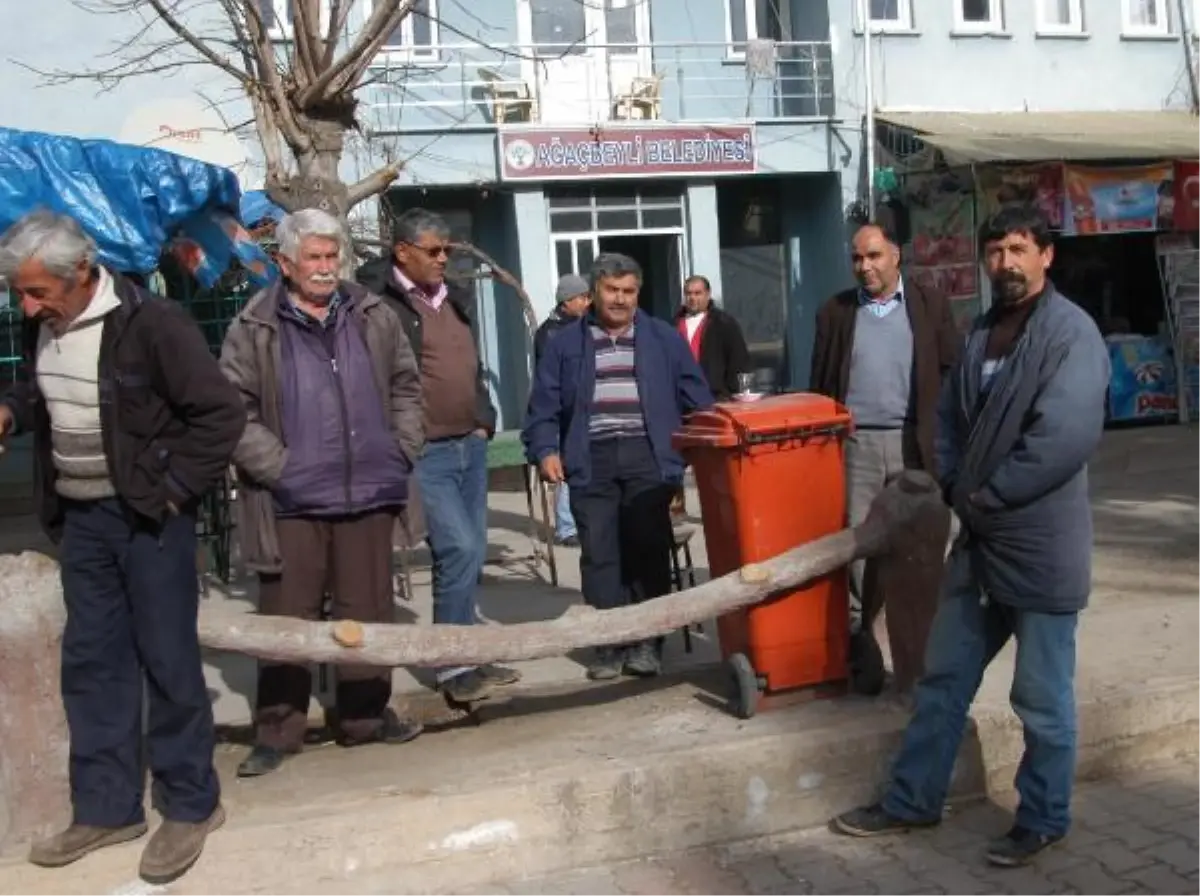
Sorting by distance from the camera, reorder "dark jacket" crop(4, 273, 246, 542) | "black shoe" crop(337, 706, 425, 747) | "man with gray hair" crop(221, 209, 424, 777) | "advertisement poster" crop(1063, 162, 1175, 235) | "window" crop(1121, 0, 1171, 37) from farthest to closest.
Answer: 1. "window" crop(1121, 0, 1171, 37)
2. "advertisement poster" crop(1063, 162, 1175, 235)
3. "black shoe" crop(337, 706, 425, 747)
4. "man with gray hair" crop(221, 209, 424, 777)
5. "dark jacket" crop(4, 273, 246, 542)

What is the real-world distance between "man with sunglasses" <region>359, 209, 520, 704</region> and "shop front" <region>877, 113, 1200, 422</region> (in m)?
9.74

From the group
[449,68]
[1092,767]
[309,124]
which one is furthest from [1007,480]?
[449,68]

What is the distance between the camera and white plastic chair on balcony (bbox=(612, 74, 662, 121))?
51.7 feet

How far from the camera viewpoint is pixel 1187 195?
1525cm

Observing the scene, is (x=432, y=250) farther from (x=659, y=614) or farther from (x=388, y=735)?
(x=388, y=735)

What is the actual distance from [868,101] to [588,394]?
462 inches

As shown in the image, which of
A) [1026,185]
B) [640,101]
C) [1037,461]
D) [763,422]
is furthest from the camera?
[640,101]

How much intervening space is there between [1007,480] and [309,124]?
4465mm

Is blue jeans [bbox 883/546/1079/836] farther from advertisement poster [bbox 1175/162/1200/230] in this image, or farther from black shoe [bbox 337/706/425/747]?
advertisement poster [bbox 1175/162/1200/230]

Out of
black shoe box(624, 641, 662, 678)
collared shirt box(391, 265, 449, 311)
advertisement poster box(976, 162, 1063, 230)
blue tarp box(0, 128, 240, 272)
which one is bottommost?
black shoe box(624, 641, 662, 678)

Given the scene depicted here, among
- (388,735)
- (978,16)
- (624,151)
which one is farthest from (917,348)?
(978,16)

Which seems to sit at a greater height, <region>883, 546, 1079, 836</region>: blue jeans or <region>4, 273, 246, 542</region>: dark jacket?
<region>4, 273, 246, 542</region>: dark jacket

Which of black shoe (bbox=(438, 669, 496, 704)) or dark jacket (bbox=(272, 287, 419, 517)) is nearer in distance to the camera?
dark jacket (bbox=(272, 287, 419, 517))

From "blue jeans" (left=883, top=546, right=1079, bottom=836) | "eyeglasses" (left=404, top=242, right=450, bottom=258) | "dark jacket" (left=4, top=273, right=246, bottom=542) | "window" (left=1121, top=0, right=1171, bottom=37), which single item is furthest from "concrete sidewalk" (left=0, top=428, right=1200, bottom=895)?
"window" (left=1121, top=0, right=1171, bottom=37)
